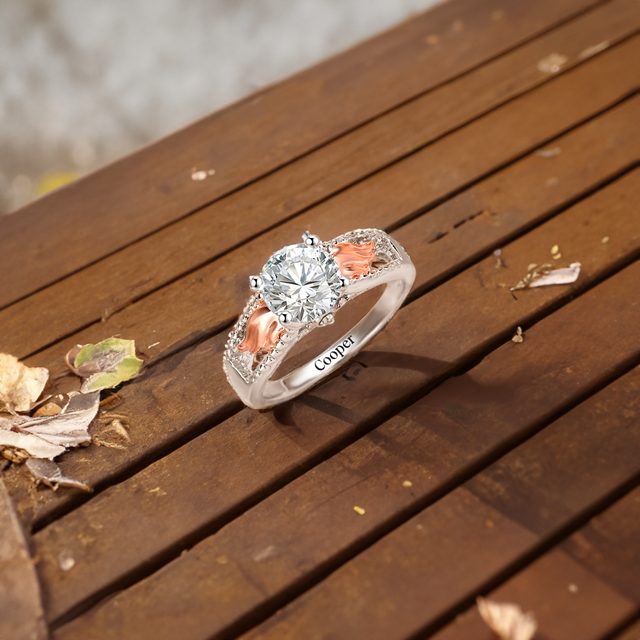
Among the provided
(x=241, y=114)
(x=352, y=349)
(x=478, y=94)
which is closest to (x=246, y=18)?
(x=241, y=114)

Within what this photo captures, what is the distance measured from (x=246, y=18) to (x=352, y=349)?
1629 mm

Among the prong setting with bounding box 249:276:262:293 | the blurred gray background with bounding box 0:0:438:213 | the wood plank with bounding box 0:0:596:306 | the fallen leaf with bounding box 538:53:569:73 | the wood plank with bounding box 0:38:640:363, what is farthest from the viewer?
the blurred gray background with bounding box 0:0:438:213

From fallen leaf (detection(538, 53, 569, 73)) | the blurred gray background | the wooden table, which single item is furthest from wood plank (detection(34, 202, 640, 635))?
the blurred gray background

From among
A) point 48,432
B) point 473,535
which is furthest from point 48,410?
point 473,535

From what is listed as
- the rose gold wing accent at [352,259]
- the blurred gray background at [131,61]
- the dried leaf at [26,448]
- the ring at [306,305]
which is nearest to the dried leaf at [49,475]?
the dried leaf at [26,448]

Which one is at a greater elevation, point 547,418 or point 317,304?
point 317,304

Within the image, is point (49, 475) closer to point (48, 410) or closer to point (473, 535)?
point (48, 410)

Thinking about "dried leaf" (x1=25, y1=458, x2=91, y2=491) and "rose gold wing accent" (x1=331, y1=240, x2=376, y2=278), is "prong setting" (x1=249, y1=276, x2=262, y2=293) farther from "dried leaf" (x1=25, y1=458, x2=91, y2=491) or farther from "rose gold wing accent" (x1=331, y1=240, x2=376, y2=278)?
"dried leaf" (x1=25, y1=458, x2=91, y2=491)

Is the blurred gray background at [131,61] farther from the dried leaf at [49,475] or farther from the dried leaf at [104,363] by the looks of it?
the dried leaf at [49,475]

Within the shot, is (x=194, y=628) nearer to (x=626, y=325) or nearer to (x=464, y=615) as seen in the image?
(x=464, y=615)

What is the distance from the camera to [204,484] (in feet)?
2.92

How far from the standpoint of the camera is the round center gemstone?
0.83 meters

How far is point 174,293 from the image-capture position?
1.11 meters

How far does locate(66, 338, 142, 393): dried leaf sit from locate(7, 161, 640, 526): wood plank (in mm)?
24
